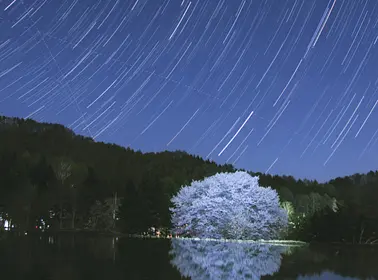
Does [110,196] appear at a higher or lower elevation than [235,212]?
higher

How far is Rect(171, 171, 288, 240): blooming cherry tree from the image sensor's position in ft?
178

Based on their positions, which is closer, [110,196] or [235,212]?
[235,212]

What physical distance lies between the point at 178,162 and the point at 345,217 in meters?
59.9

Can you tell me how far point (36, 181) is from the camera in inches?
2963

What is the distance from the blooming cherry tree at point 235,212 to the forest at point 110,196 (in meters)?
6.63

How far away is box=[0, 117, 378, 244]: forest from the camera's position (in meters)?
59.7

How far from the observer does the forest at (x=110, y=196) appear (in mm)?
59719

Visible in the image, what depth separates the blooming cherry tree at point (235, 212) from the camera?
178ft

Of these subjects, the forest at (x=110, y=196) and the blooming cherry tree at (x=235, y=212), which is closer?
the blooming cherry tree at (x=235, y=212)

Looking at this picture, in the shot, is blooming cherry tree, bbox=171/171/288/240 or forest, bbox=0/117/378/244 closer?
blooming cherry tree, bbox=171/171/288/240

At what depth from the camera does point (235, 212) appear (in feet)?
178

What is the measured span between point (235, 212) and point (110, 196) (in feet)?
95.1

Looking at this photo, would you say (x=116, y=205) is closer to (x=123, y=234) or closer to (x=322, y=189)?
(x=123, y=234)

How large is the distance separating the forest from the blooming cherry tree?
6.63 metres
